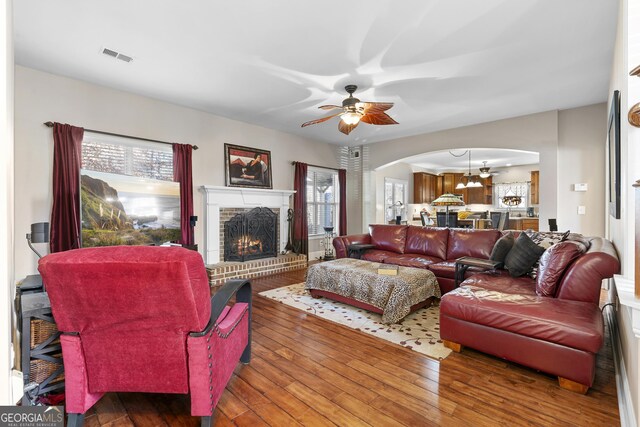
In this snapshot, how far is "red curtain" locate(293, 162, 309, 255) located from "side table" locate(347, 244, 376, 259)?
1.62 meters

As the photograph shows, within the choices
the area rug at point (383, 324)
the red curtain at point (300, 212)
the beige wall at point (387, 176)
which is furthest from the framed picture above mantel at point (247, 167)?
the beige wall at point (387, 176)

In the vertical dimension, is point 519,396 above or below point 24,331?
below

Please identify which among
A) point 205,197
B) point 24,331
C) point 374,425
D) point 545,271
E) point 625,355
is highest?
point 205,197

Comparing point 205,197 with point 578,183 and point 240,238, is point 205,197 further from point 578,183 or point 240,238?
point 578,183

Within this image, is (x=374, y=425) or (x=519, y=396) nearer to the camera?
(x=374, y=425)

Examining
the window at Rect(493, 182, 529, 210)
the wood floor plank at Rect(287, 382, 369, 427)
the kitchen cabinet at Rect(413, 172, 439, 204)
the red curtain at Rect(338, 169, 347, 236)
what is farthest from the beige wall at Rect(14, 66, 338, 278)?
the window at Rect(493, 182, 529, 210)

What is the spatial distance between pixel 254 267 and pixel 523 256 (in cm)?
394

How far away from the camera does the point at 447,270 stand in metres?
3.89

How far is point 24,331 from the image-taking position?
172 cm

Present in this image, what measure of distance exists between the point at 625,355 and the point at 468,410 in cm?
110

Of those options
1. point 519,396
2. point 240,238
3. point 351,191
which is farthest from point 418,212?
point 519,396

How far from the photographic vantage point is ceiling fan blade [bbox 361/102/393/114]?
11.5ft

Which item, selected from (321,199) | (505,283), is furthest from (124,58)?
(321,199)

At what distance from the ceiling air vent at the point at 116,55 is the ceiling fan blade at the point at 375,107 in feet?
8.70
